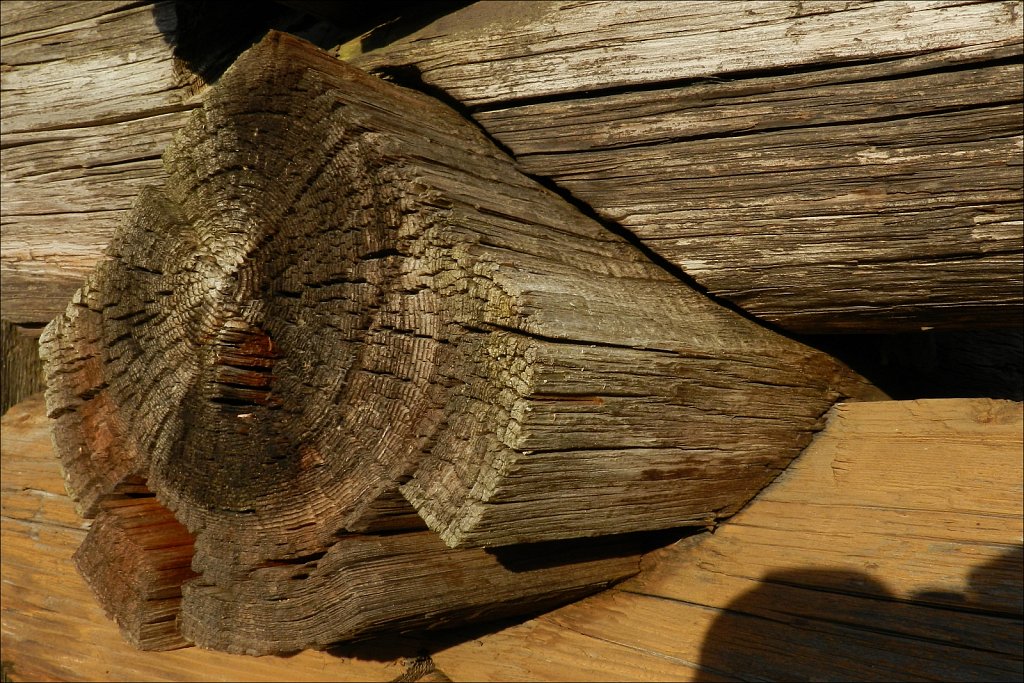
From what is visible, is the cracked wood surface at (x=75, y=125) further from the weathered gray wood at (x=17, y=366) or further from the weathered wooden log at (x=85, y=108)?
the weathered gray wood at (x=17, y=366)

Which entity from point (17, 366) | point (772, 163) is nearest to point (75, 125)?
point (17, 366)

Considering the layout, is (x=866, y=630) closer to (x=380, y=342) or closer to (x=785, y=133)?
(x=785, y=133)

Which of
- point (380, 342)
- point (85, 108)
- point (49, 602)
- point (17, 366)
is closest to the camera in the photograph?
point (380, 342)

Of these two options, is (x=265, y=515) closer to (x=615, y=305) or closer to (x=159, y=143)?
(x=615, y=305)

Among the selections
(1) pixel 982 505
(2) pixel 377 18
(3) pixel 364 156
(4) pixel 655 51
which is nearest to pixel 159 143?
(2) pixel 377 18

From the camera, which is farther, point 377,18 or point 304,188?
point 377,18

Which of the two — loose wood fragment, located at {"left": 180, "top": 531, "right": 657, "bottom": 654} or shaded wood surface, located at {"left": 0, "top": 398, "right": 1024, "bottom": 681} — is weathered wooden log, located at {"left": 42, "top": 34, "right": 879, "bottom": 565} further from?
shaded wood surface, located at {"left": 0, "top": 398, "right": 1024, "bottom": 681}
